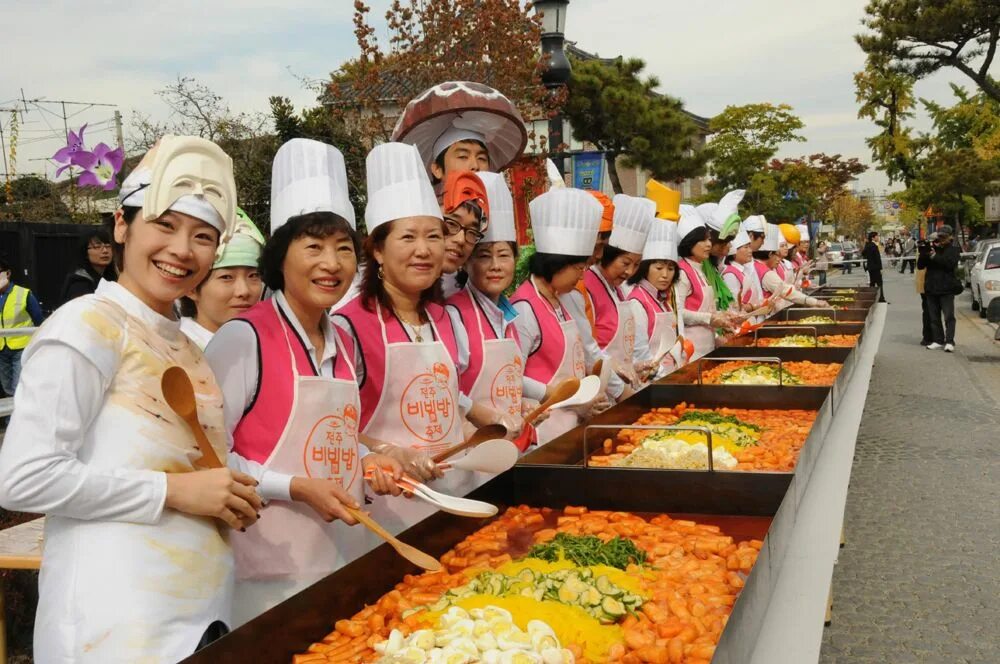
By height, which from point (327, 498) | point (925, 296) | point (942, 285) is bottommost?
point (925, 296)

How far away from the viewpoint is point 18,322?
8.09 metres

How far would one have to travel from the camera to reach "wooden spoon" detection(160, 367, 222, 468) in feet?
5.39

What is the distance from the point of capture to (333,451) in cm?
220

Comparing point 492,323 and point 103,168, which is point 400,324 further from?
point 103,168

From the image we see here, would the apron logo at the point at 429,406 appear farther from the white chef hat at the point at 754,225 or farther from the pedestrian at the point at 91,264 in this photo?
the white chef hat at the point at 754,225

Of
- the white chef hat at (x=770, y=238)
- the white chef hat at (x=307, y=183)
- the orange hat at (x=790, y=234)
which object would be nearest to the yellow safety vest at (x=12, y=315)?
the white chef hat at (x=307, y=183)

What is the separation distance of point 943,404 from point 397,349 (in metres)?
7.95

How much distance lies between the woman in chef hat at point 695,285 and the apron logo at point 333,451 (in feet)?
15.3

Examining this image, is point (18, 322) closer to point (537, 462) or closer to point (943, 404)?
point (537, 462)

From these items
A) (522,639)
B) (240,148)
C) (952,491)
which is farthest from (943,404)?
(240,148)

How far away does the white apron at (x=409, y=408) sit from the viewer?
2650 millimetres

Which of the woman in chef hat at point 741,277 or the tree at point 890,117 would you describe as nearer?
the woman in chef hat at point 741,277

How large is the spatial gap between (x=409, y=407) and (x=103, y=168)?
106 cm

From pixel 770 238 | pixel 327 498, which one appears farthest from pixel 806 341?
pixel 327 498
